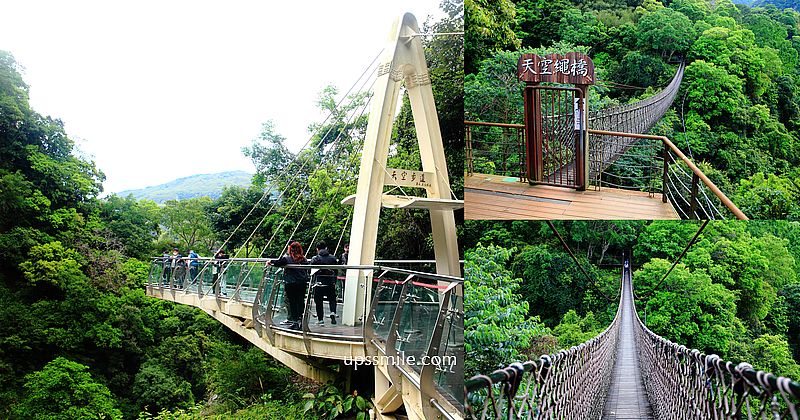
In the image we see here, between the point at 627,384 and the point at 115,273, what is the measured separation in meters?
10.5

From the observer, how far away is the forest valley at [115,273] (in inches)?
364

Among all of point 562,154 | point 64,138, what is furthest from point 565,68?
point 64,138

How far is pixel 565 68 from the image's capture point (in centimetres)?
245

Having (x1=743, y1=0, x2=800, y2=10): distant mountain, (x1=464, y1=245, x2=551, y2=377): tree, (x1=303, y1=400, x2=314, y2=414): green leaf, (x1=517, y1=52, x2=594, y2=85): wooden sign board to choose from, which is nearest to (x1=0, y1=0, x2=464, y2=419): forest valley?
(x1=303, y1=400, x2=314, y2=414): green leaf

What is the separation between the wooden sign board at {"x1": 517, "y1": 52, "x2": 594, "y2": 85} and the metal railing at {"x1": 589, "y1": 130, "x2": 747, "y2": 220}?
0.27 meters

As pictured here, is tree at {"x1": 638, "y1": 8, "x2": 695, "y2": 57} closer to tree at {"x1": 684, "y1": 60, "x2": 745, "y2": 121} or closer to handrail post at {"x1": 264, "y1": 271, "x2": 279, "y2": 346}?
tree at {"x1": 684, "y1": 60, "x2": 745, "y2": 121}

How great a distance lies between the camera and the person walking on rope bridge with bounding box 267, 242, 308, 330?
4855mm

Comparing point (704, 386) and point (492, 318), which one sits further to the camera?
point (492, 318)

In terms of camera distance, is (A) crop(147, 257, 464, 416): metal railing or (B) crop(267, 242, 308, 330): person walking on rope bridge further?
(B) crop(267, 242, 308, 330): person walking on rope bridge

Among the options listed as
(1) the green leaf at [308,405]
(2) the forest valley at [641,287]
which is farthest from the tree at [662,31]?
(1) the green leaf at [308,405]

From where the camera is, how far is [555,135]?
255cm

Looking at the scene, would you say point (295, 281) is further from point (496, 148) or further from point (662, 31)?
point (662, 31)

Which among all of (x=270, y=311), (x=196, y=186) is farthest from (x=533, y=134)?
(x=196, y=186)

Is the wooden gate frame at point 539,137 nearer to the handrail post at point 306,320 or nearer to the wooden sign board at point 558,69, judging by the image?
the wooden sign board at point 558,69
